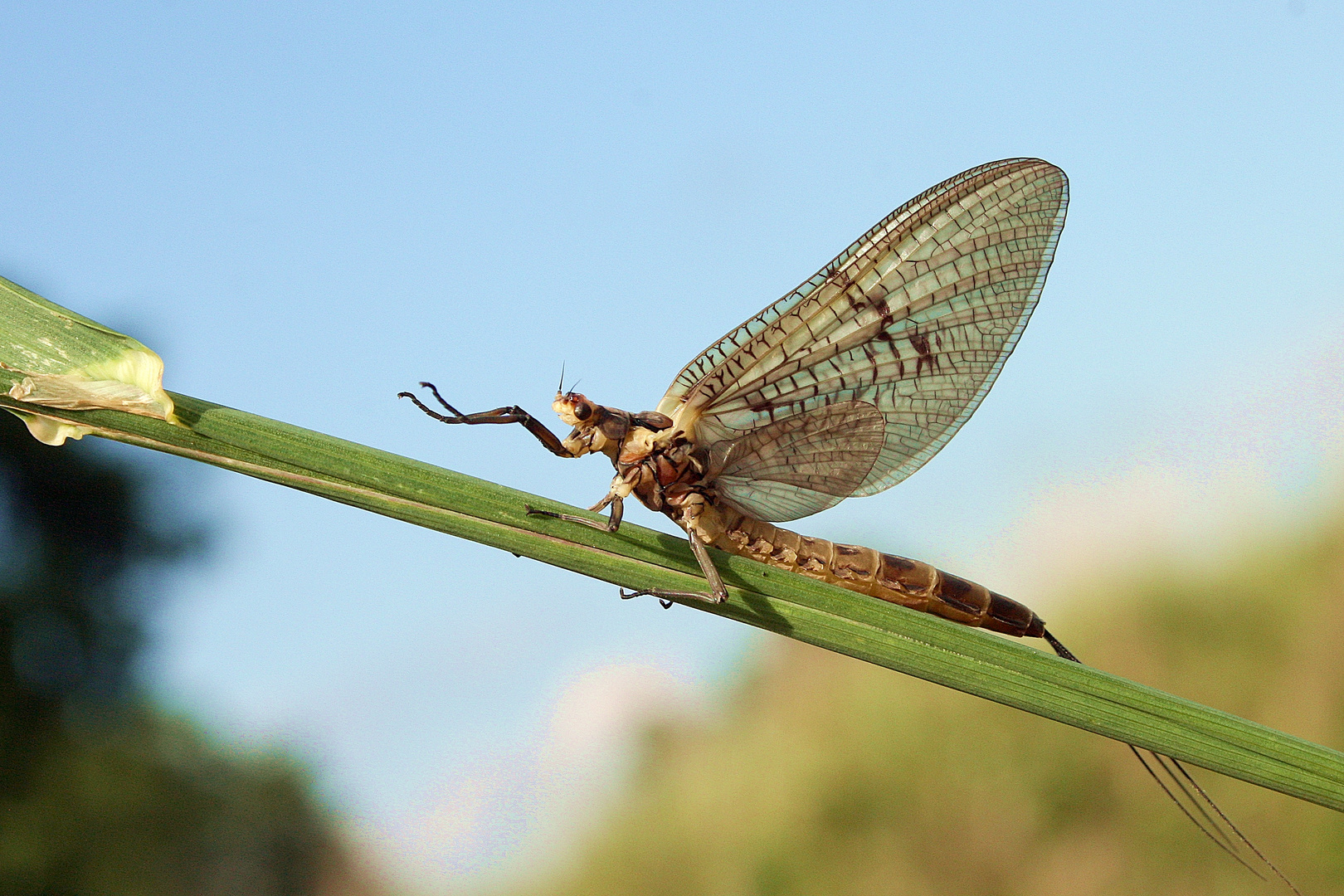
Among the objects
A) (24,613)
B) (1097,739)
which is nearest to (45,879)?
(24,613)

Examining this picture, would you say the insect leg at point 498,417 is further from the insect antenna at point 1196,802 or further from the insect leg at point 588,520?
the insect antenna at point 1196,802

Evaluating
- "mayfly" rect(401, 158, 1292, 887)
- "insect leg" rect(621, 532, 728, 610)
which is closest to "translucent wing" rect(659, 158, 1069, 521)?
"mayfly" rect(401, 158, 1292, 887)

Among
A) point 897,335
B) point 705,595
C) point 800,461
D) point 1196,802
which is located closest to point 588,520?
point 705,595

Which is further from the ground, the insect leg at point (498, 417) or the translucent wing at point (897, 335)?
the translucent wing at point (897, 335)

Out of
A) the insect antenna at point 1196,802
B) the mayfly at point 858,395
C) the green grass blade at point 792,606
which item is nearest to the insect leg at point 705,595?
the green grass blade at point 792,606

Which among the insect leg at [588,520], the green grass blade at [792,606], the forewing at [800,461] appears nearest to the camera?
the green grass blade at [792,606]

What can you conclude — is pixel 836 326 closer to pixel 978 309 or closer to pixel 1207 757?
pixel 978 309

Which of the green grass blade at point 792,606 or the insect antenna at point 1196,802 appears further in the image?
the insect antenna at point 1196,802
